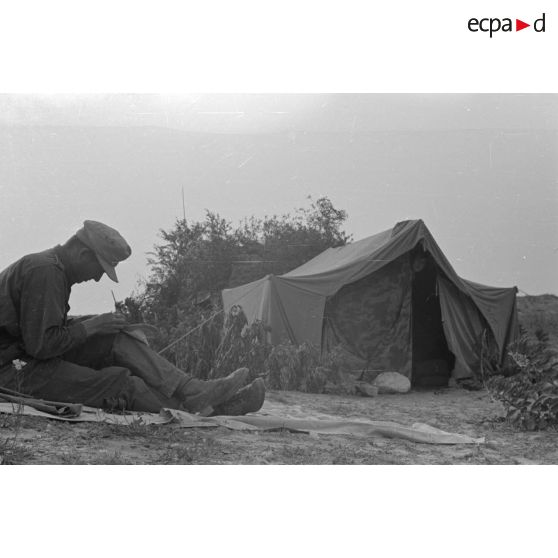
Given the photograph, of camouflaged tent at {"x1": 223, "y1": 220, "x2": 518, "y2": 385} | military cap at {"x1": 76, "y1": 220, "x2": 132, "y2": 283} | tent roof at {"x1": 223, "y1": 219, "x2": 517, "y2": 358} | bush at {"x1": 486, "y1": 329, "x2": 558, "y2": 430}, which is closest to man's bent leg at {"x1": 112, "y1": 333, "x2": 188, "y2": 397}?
military cap at {"x1": 76, "y1": 220, "x2": 132, "y2": 283}

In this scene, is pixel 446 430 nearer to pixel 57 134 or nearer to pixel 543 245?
pixel 543 245

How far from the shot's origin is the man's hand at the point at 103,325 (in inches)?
132

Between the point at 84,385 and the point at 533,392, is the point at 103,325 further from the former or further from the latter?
Answer: the point at 533,392

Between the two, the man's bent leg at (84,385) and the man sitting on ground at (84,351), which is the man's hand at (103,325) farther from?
the man's bent leg at (84,385)

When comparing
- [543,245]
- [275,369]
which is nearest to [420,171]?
[543,245]

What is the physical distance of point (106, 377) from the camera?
3.30 m

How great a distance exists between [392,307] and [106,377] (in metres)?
4.27

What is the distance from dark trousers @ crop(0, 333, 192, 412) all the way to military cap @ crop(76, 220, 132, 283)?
15.1 inches

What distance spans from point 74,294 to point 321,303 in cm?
346

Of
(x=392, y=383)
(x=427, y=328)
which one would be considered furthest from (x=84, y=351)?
(x=427, y=328)

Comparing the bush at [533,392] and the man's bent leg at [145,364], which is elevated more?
the man's bent leg at [145,364]

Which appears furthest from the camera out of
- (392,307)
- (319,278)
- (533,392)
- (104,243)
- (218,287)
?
(392,307)

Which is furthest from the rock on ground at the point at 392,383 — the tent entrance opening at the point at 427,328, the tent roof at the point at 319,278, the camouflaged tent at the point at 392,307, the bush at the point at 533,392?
the bush at the point at 533,392

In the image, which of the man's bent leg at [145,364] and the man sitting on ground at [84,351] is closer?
the man sitting on ground at [84,351]
